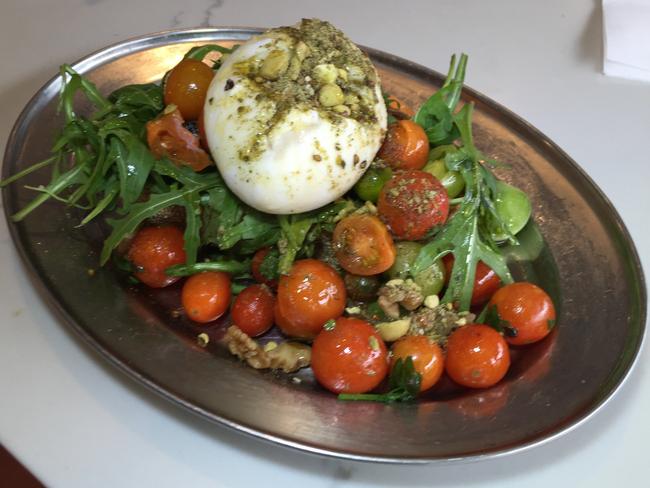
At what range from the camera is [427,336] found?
3.33 feet

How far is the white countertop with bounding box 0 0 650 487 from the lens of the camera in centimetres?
91

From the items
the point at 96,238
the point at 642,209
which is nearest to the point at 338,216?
the point at 96,238

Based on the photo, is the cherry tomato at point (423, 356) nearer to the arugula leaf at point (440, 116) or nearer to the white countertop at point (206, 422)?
the white countertop at point (206, 422)

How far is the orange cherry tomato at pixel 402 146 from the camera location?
1139mm

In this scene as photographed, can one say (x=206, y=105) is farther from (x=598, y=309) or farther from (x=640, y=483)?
(x=640, y=483)

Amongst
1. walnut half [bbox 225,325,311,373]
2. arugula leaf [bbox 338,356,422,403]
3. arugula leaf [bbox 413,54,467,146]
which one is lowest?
walnut half [bbox 225,325,311,373]

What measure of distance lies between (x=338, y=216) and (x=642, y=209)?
0.71 meters

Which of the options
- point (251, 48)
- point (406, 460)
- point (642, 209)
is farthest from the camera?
point (642, 209)

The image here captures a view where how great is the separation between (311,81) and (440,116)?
305mm

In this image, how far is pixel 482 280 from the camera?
43.7 inches

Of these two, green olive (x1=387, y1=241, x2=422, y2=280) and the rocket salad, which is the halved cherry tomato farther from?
green olive (x1=387, y1=241, x2=422, y2=280)

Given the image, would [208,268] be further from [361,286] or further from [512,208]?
[512,208]

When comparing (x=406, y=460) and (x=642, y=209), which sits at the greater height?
(x=642, y=209)

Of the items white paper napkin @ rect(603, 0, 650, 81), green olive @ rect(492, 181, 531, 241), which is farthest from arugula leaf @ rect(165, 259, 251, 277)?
white paper napkin @ rect(603, 0, 650, 81)
